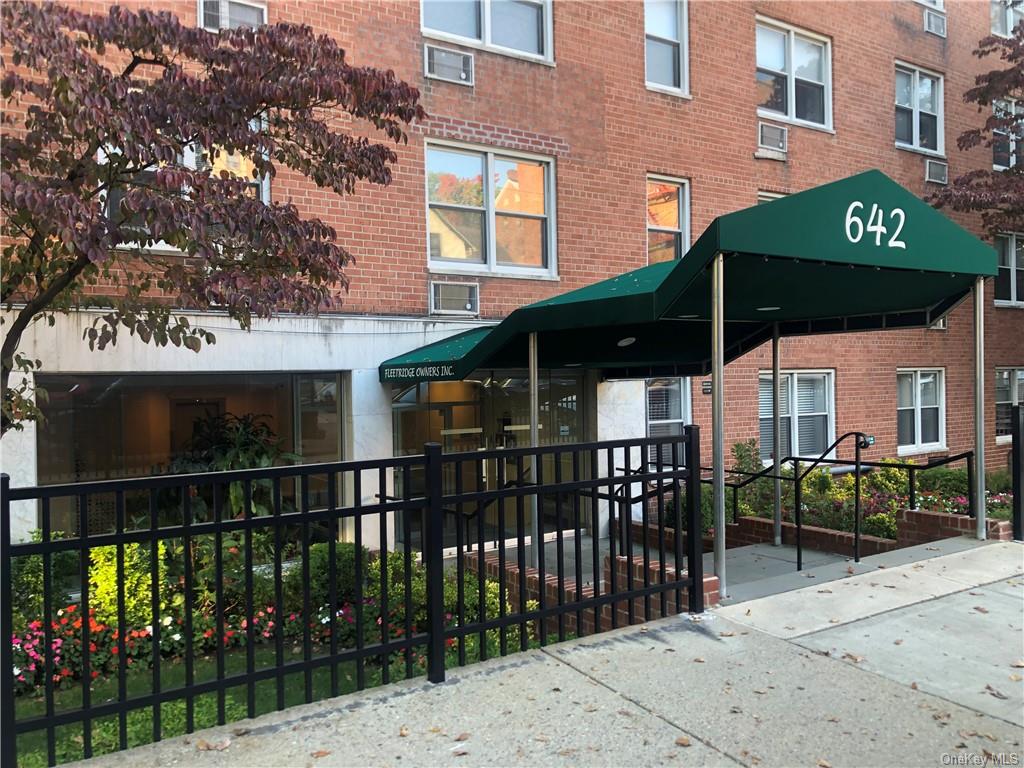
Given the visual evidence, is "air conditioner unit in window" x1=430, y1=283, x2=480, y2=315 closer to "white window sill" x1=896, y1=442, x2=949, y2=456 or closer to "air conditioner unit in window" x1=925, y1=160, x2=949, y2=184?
"white window sill" x1=896, y1=442, x2=949, y2=456

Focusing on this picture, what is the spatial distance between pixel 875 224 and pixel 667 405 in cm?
570

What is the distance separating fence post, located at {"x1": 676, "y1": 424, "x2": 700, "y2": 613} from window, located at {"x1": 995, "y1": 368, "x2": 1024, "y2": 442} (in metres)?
12.8

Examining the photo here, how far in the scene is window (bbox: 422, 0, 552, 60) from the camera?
916cm

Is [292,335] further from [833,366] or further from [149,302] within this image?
[833,366]

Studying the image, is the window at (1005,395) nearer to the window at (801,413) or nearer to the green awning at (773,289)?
the window at (801,413)

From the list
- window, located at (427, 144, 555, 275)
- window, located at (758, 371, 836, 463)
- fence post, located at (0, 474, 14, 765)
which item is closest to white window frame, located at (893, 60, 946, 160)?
window, located at (758, 371, 836, 463)

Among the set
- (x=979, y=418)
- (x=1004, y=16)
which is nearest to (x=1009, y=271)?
(x=1004, y=16)

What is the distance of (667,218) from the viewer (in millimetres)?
11039

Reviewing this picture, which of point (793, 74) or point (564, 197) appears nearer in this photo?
point (564, 197)

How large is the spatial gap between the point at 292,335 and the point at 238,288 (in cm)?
318

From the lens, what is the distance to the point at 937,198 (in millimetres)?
13266

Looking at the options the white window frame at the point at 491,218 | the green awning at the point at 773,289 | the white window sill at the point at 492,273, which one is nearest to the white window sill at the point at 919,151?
the green awning at the point at 773,289

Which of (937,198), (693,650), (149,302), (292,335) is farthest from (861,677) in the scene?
(937,198)

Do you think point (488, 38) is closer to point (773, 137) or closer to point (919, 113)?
point (773, 137)
